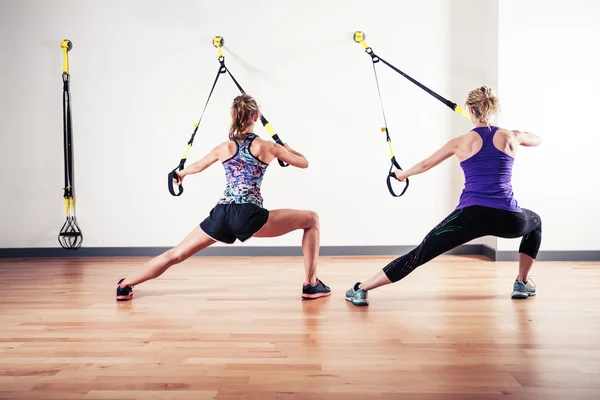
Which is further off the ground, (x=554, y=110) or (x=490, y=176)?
(x=554, y=110)

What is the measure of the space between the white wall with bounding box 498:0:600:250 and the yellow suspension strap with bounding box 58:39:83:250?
3.77 meters

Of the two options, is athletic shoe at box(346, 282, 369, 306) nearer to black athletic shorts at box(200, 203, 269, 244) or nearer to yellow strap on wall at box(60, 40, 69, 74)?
black athletic shorts at box(200, 203, 269, 244)

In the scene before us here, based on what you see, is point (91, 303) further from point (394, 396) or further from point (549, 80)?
point (549, 80)

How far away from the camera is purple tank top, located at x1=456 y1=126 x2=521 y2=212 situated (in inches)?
114

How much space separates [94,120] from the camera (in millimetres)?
5051

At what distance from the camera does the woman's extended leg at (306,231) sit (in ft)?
10.1

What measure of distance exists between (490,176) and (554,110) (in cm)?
217

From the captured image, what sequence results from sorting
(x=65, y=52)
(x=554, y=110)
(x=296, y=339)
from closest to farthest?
(x=296, y=339), (x=554, y=110), (x=65, y=52)

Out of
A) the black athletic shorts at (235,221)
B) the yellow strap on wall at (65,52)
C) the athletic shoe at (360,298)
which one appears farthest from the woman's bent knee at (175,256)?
the yellow strap on wall at (65,52)

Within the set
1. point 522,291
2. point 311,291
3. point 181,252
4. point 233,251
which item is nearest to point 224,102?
point 233,251

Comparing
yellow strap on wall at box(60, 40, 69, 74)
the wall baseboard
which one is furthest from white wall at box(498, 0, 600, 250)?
yellow strap on wall at box(60, 40, 69, 74)

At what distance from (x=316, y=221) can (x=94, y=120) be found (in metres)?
2.82

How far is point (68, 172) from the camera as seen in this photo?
5.00 m

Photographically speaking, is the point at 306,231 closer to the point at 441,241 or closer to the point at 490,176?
the point at 441,241
